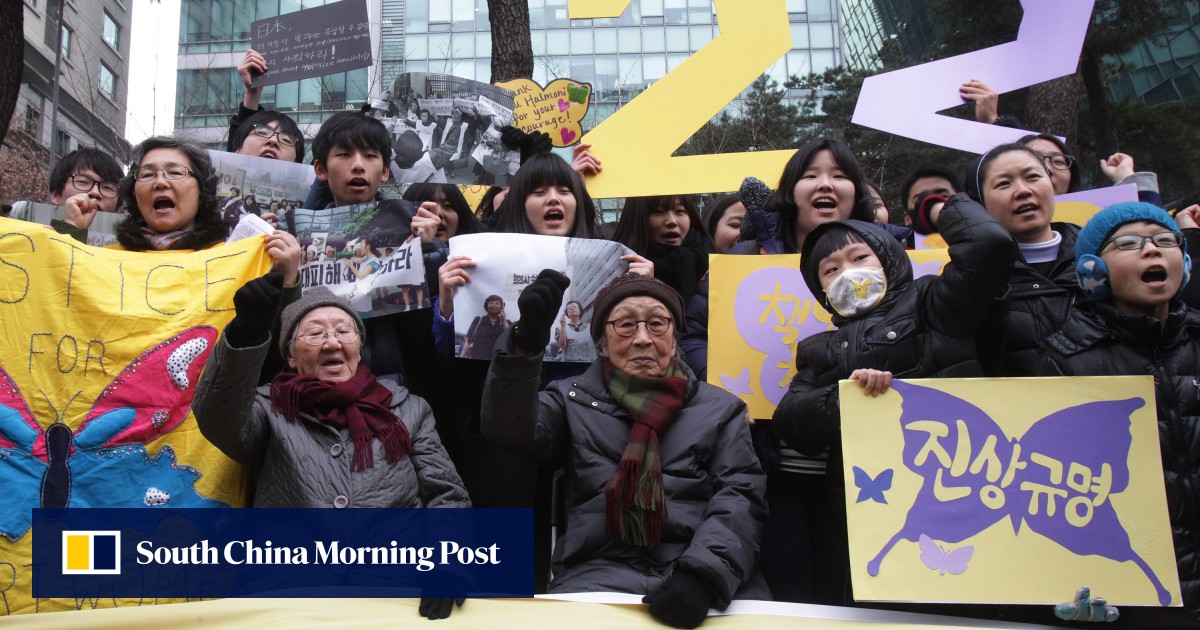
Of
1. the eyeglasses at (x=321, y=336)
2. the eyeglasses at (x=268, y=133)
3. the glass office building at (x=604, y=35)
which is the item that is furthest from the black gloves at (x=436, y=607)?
the glass office building at (x=604, y=35)

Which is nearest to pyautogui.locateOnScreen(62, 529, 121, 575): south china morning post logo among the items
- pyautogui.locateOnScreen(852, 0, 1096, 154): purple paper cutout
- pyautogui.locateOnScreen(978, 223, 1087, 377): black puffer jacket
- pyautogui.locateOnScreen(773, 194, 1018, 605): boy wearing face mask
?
pyautogui.locateOnScreen(773, 194, 1018, 605): boy wearing face mask

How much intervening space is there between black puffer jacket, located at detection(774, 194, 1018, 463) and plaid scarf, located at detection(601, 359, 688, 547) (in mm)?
439

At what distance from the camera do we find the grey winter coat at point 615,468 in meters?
2.87

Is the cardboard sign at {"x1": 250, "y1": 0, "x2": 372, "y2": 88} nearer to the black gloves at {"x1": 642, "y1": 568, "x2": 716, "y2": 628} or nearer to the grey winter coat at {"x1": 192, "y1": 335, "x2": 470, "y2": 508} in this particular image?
the grey winter coat at {"x1": 192, "y1": 335, "x2": 470, "y2": 508}

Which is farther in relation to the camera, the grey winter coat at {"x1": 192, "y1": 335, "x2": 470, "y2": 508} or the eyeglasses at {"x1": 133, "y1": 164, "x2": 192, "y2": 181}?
the eyeglasses at {"x1": 133, "y1": 164, "x2": 192, "y2": 181}

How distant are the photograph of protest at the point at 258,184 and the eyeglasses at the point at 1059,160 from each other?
330 centimetres

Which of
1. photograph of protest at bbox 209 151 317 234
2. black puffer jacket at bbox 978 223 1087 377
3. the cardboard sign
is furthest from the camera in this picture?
the cardboard sign

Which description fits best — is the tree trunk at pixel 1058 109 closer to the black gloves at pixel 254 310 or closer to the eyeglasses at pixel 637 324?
the eyeglasses at pixel 637 324

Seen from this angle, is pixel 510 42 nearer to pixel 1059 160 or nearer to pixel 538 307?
pixel 1059 160

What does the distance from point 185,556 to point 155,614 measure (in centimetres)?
42

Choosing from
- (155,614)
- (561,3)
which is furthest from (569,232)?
(561,3)

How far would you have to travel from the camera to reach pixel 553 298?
2801 millimetres

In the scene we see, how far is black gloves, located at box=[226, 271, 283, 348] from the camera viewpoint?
2.70 m

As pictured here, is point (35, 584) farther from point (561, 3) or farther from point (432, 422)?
point (561, 3)
